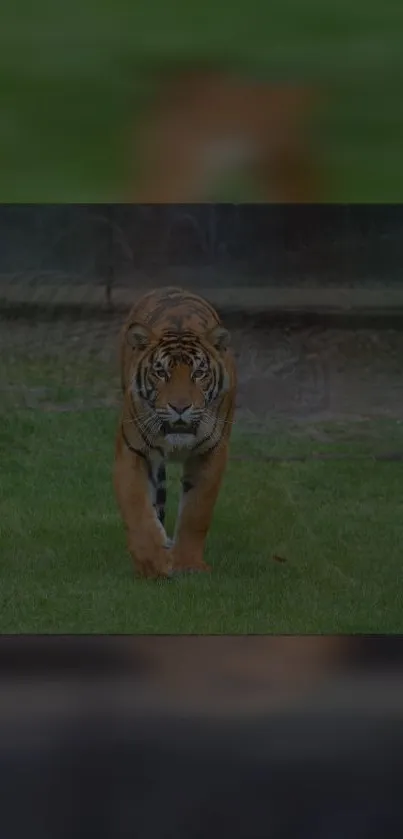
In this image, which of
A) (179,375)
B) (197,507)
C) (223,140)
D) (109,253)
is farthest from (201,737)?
(223,140)

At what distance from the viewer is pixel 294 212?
357 centimetres

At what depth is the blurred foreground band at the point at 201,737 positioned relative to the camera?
370cm

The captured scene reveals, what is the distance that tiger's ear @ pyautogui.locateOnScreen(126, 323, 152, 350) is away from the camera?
3.68 meters

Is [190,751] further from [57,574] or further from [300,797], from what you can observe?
[57,574]

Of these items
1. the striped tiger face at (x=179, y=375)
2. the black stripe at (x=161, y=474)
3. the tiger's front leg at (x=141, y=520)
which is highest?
the striped tiger face at (x=179, y=375)

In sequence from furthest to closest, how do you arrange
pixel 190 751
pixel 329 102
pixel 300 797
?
pixel 190 751 < pixel 300 797 < pixel 329 102

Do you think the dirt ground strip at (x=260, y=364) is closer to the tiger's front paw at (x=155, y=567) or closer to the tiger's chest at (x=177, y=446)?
the tiger's chest at (x=177, y=446)

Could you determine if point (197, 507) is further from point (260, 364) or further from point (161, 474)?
point (260, 364)

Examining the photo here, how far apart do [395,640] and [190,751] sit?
555 millimetres

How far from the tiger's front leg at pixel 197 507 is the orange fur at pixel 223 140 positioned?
1.81ft

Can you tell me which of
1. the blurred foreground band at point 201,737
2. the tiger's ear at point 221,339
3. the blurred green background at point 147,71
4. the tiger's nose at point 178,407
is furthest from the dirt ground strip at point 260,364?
the blurred foreground band at point 201,737

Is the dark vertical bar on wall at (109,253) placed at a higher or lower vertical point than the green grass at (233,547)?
higher

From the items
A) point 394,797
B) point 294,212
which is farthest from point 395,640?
point 294,212

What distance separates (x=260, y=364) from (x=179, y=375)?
0.18 metres
